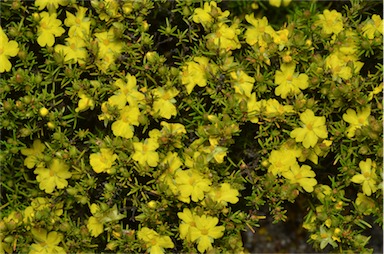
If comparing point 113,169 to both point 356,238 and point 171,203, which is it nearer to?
point 171,203

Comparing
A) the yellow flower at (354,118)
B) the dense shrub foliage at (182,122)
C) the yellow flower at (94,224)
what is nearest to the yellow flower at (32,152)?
the dense shrub foliage at (182,122)

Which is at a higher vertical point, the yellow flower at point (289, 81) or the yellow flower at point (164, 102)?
the yellow flower at point (289, 81)

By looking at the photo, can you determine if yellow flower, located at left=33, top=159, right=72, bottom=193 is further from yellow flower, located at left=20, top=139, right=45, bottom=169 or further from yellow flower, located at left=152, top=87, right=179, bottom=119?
yellow flower, located at left=152, top=87, right=179, bottom=119

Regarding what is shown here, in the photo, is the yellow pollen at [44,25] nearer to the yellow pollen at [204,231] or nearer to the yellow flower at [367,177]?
the yellow pollen at [204,231]

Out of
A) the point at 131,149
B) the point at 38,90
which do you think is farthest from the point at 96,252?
the point at 38,90

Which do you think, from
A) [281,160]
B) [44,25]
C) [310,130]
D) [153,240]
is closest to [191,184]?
[153,240]

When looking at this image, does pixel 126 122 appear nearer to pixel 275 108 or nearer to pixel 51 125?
pixel 51 125

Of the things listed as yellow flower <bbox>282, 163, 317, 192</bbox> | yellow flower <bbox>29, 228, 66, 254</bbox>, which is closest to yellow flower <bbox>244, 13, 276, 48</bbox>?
yellow flower <bbox>282, 163, 317, 192</bbox>
